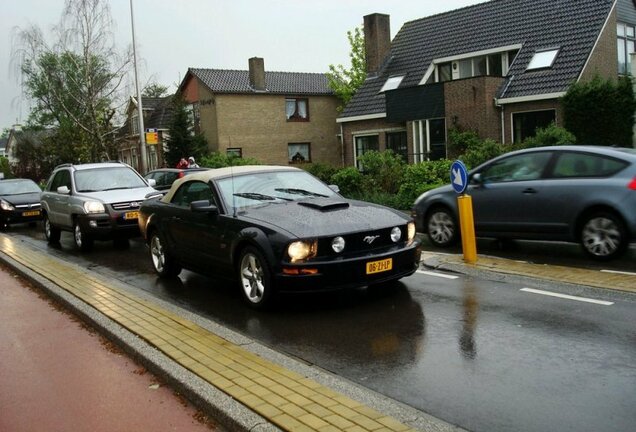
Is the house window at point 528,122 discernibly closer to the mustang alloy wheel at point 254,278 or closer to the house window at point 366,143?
the house window at point 366,143

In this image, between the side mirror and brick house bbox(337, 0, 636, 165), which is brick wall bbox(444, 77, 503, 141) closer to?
brick house bbox(337, 0, 636, 165)

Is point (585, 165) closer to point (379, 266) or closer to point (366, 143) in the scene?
point (379, 266)

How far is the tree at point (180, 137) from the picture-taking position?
3569 centimetres

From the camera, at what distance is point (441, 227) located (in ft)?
34.6

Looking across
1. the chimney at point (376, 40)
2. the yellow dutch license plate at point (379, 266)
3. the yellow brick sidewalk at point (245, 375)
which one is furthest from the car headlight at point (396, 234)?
the chimney at point (376, 40)

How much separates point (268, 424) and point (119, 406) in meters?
1.32

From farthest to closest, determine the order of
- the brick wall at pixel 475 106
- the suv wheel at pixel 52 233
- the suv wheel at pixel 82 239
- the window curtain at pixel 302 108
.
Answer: the window curtain at pixel 302 108 < the brick wall at pixel 475 106 < the suv wheel at pixel 52 233 < the suv wheel at pixel 82 239

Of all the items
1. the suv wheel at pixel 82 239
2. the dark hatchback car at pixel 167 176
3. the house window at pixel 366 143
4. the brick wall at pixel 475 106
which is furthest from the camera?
the house window at pixel 366 143

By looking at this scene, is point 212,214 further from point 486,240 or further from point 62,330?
point 486,240

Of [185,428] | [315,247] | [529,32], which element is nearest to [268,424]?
[185,428]

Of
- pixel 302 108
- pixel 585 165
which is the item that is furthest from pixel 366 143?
pixel 585 165

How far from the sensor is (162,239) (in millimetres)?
9016

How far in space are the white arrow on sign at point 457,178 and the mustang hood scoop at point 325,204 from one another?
7.52ft

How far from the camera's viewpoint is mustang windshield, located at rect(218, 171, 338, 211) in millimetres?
7582
